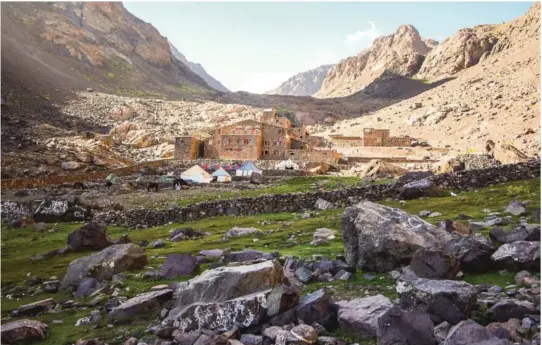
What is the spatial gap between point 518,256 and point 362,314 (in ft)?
13.9

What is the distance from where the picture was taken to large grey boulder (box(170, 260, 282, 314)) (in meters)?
8.95

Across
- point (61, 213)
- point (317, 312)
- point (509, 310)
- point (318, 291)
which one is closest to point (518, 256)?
point (509, 310)

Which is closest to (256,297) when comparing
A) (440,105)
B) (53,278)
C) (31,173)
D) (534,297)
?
(534,297)

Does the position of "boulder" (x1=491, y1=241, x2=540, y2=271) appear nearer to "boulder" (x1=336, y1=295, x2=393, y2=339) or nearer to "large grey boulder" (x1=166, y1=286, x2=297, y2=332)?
"boulder" (x1=336, y1=295, x2=393, y2=339)

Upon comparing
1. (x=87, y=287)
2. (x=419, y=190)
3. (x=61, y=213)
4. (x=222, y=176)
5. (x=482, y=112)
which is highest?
(x=482, y=112)

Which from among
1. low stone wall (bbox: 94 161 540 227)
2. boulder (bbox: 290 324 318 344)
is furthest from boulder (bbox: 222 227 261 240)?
boulder (bbox: 290 324 318 344)

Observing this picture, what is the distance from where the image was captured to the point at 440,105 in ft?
428

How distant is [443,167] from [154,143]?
76.5 meters

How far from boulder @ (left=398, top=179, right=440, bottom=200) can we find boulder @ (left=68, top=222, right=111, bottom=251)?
15779 millimetres

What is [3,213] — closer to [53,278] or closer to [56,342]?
[53,278]

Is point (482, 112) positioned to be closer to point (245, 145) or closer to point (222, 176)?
point (245, 145)

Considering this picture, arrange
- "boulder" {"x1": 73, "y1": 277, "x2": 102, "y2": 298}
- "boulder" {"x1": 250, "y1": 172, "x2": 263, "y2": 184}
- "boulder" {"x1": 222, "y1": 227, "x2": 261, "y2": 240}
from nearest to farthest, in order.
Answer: "boulder" {"x1": 73, "y1": 277, "x2": 102, "y2": 298} → "boulder" {"x1": 222, "y1": 227, "x2": 261, "y2": 240} → "boulder" {"x1": 250, "y1": 172, "x2": 263, "y2": 184}

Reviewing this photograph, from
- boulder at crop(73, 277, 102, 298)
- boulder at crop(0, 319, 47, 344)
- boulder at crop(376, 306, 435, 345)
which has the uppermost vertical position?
boulder at crop(376, 306, 435, 345)

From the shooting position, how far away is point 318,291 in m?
8.88
